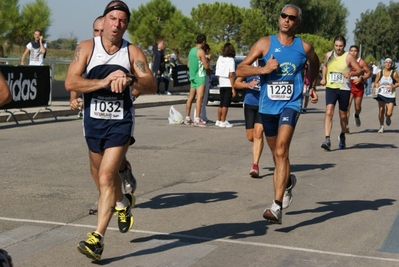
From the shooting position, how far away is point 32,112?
19.4m

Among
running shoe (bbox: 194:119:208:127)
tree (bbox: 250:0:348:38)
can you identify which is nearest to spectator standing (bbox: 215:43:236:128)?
running shoe (bbox: 194:119:208:127)

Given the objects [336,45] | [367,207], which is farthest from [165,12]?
[367,207]

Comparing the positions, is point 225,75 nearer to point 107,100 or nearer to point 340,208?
point 340,208

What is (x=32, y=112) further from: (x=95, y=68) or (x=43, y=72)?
(x=95, y=68)

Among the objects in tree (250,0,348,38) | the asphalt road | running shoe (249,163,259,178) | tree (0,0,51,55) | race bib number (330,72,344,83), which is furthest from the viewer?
tree (250,0,348,38)

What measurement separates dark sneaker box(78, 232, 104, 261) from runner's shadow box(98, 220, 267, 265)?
0.25 meters

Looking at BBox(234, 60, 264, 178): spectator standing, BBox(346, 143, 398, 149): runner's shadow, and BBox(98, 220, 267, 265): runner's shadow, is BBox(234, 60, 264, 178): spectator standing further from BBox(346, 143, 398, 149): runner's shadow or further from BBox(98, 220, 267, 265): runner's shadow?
BBox(346, 143, 398, 149): runner's shadow

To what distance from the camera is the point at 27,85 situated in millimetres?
17328

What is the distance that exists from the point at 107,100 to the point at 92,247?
1161 millimetres

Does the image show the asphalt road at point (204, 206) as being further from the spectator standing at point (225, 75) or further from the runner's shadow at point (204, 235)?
the spectator standing at point (225, 75)

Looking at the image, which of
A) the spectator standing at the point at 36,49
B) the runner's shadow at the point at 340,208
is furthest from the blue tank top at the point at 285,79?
the spectator standing at the point at 36,49

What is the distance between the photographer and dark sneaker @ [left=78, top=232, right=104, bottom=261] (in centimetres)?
612


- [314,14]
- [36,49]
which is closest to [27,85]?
[36,49]

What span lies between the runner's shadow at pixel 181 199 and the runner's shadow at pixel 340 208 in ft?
3.42
